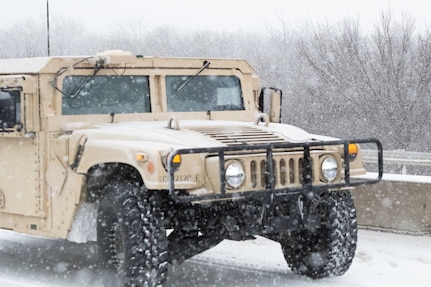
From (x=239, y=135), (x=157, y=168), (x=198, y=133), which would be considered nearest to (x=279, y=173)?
(x=239, y=135)

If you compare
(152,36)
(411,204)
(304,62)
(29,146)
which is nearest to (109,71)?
(29,146)

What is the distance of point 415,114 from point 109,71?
25740 mm

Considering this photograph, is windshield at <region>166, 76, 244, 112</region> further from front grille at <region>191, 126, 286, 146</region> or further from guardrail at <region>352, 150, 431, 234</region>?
guardrail at <region>352, 150, 431, 234</region>

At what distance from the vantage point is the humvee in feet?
21.4

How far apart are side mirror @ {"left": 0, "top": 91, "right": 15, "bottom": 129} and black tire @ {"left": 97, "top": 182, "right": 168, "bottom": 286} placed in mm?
1390

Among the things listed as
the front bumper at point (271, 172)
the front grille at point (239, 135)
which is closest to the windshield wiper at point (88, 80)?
the front grille at point (239, 135)

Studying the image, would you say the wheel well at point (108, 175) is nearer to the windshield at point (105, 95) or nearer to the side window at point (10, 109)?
the windshield at point (105, 95)

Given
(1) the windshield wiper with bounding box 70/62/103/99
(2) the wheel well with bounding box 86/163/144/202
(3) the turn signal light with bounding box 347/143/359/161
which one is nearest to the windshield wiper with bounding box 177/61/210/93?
(1) the windshield wiper with bounding box 70/62/103/99

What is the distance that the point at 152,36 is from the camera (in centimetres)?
5347

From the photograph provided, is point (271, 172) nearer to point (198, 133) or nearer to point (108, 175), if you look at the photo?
point (198, 133)

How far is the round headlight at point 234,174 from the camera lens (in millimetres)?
6453

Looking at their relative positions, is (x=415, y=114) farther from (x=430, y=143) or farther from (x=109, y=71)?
(x=109, y=71)

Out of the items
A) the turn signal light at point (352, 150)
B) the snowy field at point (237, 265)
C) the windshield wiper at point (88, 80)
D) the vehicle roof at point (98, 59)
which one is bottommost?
the snowy field at point (237, 265)

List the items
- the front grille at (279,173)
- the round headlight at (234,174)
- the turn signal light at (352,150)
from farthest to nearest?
the turn signal light at (352,150) < the front grille at (279,173) < the round headlight at (234,174)
